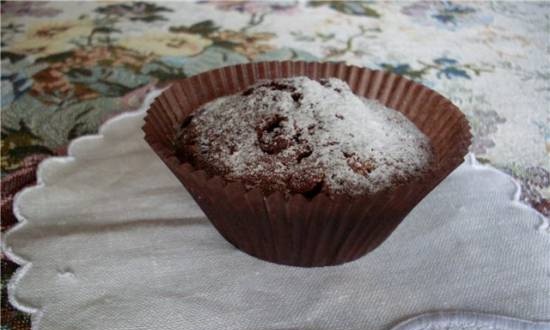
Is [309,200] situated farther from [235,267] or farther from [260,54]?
[260,54]

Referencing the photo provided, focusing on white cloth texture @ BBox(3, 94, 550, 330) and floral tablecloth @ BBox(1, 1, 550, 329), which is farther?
floral tablecloth @ BBox(1, 1, 550, 329)

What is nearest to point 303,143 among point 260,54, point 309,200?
point 309,200

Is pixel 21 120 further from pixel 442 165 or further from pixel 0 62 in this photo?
pixel 442 165

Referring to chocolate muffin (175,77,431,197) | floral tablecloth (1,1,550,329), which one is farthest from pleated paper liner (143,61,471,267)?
floral tablecloth (1,1,550,329)

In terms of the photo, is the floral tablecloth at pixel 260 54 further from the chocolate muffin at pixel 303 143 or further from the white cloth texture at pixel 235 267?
the chocolate muffin at pixel 303 143

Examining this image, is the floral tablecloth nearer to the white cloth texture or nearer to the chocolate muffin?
the white cloth texture

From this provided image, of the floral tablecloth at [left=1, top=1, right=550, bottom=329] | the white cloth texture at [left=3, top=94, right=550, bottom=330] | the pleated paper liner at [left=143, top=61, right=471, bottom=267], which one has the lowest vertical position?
the white cloth texture at [left=3, top=94, right=550, bottom=330]

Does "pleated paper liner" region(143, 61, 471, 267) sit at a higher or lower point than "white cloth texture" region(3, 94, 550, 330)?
higher
